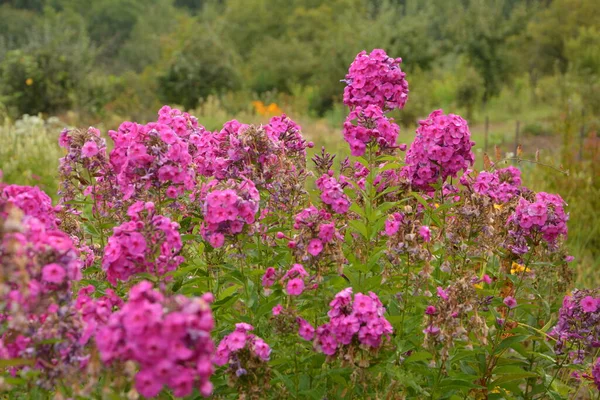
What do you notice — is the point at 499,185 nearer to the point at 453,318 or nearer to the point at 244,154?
the point at 453,318

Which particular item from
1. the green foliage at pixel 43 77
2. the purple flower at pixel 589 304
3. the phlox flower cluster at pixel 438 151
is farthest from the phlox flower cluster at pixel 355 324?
the green foliage at pixel 43 77

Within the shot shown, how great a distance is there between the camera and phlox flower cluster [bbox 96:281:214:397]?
69.5 inches

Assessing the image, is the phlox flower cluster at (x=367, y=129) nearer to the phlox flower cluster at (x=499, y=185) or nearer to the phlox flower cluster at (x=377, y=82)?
the phlox flower cluster at (x=377, y=82)

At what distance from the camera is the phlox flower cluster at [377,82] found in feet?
13.6

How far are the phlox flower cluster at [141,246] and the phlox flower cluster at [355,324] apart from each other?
667 mm

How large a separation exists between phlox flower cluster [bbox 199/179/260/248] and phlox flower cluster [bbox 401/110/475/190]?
123cm

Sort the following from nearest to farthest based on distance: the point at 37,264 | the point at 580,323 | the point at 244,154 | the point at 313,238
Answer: the point at 37,264 < the point at 313,238 < the point at 244,154 < the point at 580,323

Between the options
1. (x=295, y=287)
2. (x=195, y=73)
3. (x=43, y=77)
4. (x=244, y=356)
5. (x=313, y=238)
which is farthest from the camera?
(x=195, y=73)

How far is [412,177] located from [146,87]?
2106 centimetres

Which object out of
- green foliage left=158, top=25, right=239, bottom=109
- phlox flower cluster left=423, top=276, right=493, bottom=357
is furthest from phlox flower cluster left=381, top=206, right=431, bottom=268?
green foliage left=158, top=25, right=239, bottom=109

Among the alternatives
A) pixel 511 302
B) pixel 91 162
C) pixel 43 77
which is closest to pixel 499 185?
pixel 511 302

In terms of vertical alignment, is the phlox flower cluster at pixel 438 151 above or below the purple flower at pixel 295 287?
above

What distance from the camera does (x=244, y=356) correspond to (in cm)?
262

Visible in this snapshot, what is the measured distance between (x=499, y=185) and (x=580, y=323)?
0.90 meters
